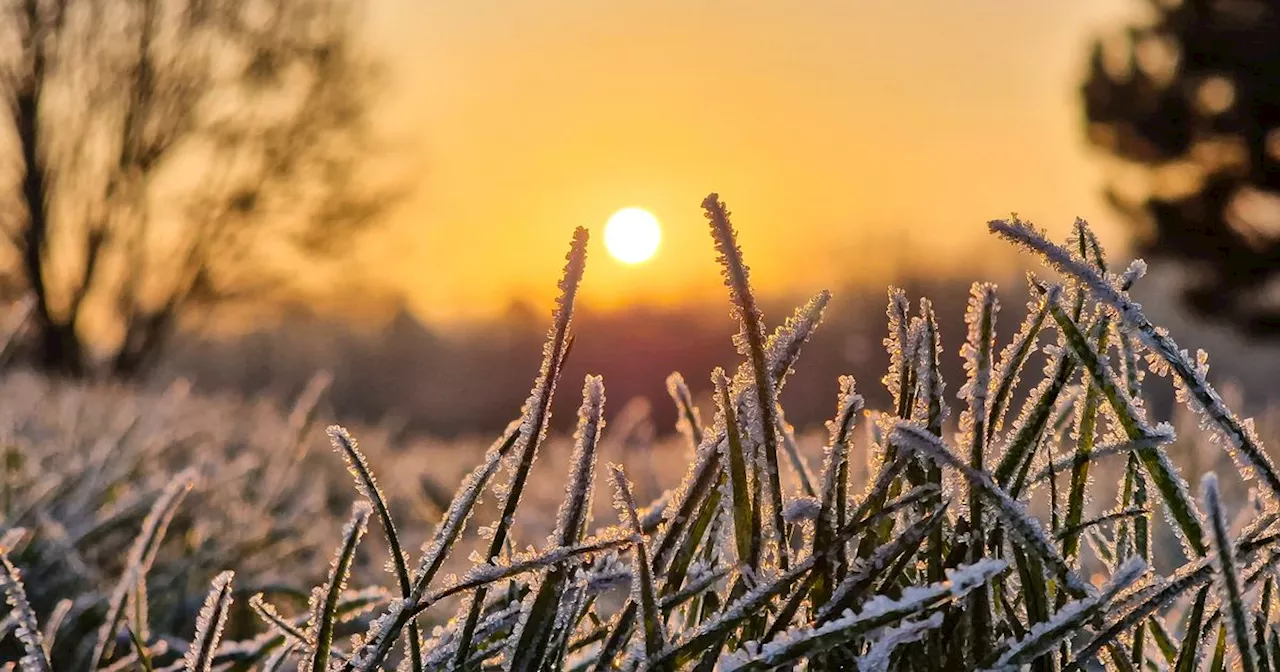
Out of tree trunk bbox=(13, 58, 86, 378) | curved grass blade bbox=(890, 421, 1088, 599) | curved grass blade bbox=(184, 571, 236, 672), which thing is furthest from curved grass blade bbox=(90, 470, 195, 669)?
tree trunk bbox=(13, 58, 86, 378)

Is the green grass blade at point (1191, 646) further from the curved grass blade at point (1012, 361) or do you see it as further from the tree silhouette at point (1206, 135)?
the tree silhouette at point (1206, 135)

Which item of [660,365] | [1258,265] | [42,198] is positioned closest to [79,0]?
[42,198]

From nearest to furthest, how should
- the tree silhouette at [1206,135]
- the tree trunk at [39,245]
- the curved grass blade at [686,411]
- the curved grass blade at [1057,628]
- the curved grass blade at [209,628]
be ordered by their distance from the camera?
the curved grass blade at [1057,628] → the curved grass blade at [209,628] → the curved grass blade at [686,411] → the tree trunk at [39,245] → the tree silhouette at [1206,135]

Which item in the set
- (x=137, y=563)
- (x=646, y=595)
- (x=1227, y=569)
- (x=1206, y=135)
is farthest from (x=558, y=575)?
(x=1206, y=135)

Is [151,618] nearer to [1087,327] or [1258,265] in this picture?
[1087,327]

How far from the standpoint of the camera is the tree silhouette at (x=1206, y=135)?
64.9 feet

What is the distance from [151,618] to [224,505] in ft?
3.35

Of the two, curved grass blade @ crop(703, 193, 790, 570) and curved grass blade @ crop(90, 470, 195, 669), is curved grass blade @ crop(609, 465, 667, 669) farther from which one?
curved grass blade @ crop(90, 470, 195, 669)

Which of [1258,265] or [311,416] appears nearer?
[311,416]

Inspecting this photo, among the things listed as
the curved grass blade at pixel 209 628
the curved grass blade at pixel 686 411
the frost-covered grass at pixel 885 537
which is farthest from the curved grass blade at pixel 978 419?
the curved grass blade at pixel 209 628

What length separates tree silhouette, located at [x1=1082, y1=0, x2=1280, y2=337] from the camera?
19781mm

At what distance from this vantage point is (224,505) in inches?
104

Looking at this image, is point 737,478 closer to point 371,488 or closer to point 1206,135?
point 371,488

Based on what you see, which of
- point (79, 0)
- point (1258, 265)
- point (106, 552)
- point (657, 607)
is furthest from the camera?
point (1258, 265)
